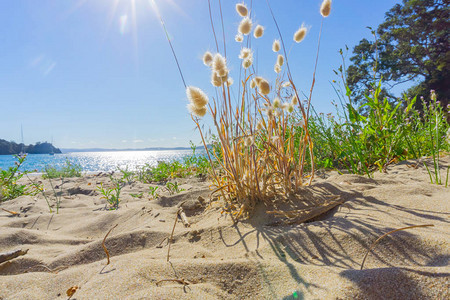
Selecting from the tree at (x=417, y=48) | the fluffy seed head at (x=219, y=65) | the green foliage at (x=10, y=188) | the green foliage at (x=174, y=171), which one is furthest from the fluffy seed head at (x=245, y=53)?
the tree at (x=417, y=48)

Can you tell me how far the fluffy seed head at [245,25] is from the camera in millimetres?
1480

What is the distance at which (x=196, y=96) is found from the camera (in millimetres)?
1207

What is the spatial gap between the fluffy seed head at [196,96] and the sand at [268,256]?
68 centimetres

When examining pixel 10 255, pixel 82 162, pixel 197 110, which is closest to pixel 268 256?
pixel 197 110

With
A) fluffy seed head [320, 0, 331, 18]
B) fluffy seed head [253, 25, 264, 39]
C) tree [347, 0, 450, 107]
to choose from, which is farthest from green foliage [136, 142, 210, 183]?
tree [347, 0, 450, 107]

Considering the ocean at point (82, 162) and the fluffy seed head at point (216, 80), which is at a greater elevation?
the fluffy seed head at point (216, 80)

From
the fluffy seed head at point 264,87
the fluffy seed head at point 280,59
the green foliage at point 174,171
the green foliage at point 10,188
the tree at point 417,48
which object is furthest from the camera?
the tree at point 417,48

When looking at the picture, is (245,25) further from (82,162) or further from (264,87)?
(82,162)

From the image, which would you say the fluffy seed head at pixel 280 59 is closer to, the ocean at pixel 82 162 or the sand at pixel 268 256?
the sand at pixel 268 256

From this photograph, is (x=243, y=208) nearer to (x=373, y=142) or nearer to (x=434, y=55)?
(x=373, y=142)

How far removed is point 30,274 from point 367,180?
1997 mm

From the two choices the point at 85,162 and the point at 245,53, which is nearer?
the point at 245,53

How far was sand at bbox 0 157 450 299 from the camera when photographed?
73 centimetres

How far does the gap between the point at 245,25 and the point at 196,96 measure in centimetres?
63
